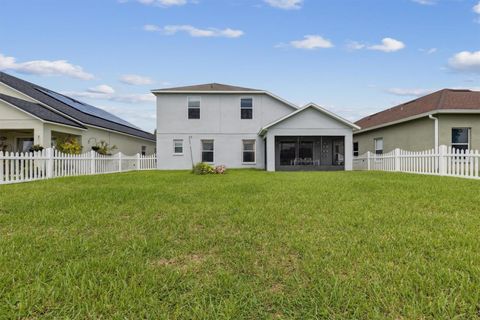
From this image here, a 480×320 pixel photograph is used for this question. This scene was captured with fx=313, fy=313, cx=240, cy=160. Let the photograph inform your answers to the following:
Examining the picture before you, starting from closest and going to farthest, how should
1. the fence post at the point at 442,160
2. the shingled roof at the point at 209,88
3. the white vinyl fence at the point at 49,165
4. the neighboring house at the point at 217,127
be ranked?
1. the white vinyl fence at the point at 49,165
2. the fence post at the point at 442,160
3. the shingled roof at the point at 209,88
4. the neighboring house at the point at 217,127

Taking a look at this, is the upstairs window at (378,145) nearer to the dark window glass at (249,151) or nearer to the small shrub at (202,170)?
the dark window glass at (249,151)

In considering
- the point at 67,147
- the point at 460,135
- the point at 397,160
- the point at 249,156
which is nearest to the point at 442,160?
the point at 397,160

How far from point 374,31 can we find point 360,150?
36.9 feet

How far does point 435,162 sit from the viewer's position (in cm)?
1257

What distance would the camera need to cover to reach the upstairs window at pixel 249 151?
2170cm

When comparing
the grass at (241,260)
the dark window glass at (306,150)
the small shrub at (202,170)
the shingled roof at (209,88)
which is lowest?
the grass at (241,260)

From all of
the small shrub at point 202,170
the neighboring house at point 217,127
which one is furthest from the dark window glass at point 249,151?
the small shrub at point 202,170

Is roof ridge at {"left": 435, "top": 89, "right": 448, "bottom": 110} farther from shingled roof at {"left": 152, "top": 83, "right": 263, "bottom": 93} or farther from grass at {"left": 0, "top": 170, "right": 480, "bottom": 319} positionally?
grass at {"left": 0, "top": 170, "right": 480, "bottom": 319}

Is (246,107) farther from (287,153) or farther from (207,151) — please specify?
(287,153)

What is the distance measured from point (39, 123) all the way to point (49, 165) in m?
5.33

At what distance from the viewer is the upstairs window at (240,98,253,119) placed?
2158cm

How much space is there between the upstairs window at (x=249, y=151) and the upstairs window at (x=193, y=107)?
382 cm

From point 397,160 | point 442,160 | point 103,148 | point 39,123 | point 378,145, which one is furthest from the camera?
point 378,145

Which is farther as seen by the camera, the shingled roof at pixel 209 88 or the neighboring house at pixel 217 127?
the neighboring house at pixel 217 127
